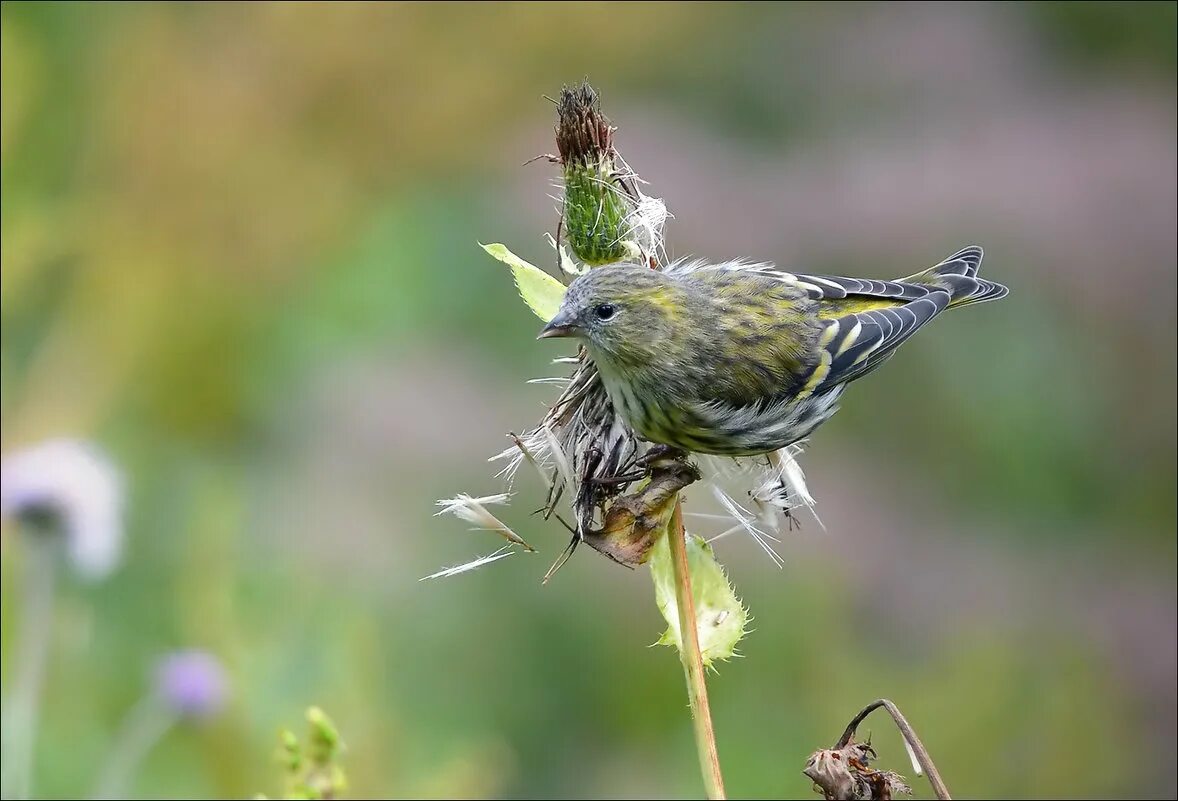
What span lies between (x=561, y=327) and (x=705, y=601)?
0.40 m

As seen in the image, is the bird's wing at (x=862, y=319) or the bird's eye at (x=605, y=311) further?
the bird's wing at (x=862, y=319)

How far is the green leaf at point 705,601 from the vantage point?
154 centimetres

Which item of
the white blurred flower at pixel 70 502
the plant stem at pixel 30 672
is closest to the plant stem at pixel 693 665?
the plant stem at pixel 30 672

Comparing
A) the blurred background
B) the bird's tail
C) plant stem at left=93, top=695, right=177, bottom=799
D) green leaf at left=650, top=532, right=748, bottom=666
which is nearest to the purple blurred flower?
plant stem at left=93, top=695, right=177, bottom=799

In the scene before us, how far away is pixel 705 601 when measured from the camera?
5.38 ft

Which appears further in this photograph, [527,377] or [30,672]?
[527,377]

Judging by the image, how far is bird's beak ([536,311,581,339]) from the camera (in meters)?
1.73

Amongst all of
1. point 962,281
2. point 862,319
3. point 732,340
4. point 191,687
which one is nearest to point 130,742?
point 191,687

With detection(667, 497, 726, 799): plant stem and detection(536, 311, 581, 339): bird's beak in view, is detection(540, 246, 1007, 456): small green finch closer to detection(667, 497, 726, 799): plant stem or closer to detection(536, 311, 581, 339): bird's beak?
detection(536, 311, 581, 339): bird's beak

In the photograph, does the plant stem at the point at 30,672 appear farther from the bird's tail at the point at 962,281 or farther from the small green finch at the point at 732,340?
the bird's tail at the point at 962,281

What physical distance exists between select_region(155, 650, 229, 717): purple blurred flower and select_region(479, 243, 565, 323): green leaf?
1.13 meters

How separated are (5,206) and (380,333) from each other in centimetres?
167

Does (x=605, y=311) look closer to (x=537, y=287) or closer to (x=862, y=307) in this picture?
(x=537, y=287)

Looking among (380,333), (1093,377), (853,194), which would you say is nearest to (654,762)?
(380,333)
